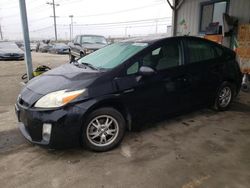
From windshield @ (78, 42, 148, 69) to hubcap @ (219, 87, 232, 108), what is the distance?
1.94 meters

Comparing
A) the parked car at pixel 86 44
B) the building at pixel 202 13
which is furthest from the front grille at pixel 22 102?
the parked car at pixel 86 44

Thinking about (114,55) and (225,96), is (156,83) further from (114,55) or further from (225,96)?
(225,96)

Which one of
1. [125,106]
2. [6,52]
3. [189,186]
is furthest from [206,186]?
[6,52]

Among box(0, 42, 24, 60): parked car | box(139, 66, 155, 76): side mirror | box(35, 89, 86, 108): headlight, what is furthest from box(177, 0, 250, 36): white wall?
box(0, 42, 24, 60): parked car

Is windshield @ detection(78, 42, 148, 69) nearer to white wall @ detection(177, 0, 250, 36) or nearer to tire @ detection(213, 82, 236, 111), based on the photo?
tire @ detection(213, 82, 236, 111)

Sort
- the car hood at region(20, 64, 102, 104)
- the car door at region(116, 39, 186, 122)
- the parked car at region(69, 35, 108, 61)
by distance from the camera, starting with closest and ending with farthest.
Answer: the car hood at region(20, 64, 102, 104)
the car door at region(116, 39, 186, 122)
the parked car at region(69, 35, 108, 61)

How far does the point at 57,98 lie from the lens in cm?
267

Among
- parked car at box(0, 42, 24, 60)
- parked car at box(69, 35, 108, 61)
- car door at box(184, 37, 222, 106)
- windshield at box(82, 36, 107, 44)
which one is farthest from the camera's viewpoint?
parked car at box(0, 42, 24, 60)

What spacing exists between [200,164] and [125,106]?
3.83ft

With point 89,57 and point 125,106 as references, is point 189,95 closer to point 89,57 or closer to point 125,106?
point 125,106

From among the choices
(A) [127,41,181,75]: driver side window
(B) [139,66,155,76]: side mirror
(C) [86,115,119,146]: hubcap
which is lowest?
(C) [86,115,119,146]: hubcap

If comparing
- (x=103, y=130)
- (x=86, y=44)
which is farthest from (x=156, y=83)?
(x=86, y=44)

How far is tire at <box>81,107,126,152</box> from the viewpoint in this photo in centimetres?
283

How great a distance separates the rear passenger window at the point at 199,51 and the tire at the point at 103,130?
1.62m
